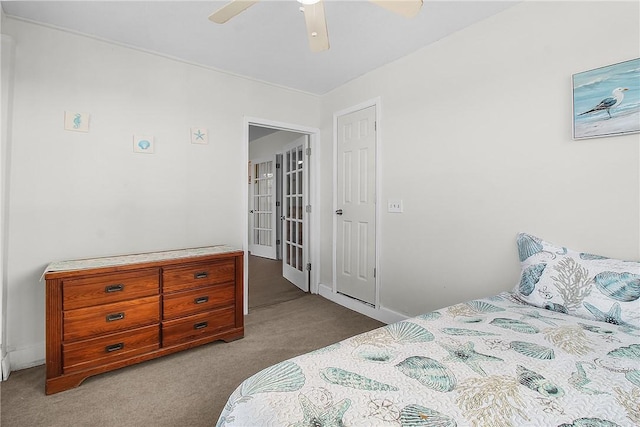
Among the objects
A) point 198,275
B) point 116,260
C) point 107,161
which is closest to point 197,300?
point 198,275

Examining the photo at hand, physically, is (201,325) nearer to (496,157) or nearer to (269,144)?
(496,157)

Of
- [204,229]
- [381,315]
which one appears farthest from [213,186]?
[381,315]

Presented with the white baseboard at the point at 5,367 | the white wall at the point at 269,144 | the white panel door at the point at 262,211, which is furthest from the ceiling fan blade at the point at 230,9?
the white panel door at the point at 262,211

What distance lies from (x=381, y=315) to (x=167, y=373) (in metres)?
1.89

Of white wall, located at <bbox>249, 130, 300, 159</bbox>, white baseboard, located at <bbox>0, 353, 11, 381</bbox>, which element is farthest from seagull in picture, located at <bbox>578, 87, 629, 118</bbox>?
white wall, located at <bbox>249, 130, 300, 159</bbox>

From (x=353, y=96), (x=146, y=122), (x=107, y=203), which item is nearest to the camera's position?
(x=107, y=203)

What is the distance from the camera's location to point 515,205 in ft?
6.70

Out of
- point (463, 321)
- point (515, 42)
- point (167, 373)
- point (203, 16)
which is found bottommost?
point (167, 373)

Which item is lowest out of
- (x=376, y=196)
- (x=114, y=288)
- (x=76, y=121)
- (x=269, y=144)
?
(x=114, y=288)

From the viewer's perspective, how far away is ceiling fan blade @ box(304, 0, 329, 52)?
144cm

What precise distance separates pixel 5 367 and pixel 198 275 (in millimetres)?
1301

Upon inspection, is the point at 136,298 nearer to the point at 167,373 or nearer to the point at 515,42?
the point at 167,373

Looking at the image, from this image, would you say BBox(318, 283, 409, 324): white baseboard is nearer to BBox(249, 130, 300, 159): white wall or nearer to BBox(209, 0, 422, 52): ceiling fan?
BBox(209, 0, 422, 52): ceiling fan

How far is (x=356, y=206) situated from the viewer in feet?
10.9
